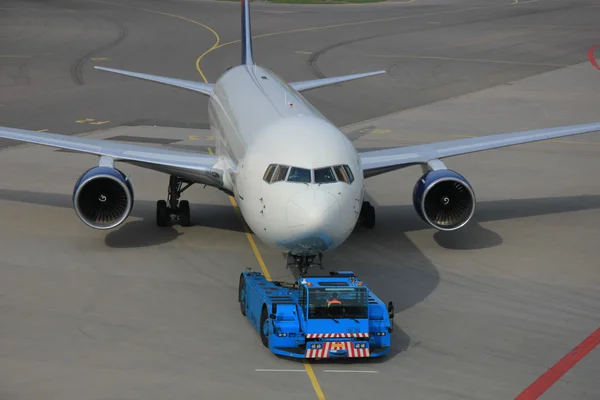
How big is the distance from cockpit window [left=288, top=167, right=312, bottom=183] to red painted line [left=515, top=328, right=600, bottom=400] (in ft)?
21.5

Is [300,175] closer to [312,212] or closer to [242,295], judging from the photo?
[312,212]

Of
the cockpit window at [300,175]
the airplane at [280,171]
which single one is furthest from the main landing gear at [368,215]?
the cockpit window at [300,175]

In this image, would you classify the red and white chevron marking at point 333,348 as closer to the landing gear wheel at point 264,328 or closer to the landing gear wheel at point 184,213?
the landing gear wheel at point 264,328

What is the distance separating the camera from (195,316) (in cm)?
2412

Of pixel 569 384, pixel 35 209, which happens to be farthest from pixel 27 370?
pixel 35 209

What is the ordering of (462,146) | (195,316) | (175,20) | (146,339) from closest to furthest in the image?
(146,339), (195,316), (462,146), (175,20)

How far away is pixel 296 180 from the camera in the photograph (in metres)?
23.8

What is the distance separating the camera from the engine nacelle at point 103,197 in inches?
1121

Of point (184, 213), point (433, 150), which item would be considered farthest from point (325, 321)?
point (433, 150)

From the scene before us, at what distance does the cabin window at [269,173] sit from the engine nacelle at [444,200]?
571cm

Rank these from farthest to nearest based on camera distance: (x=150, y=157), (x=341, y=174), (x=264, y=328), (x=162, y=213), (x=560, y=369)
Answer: (x=162, y=213) < (x=150, y=157) < (x=341, y=174) < (x=264, y=328) < (x=560, y=369)

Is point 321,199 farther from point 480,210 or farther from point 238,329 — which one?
point 480,210

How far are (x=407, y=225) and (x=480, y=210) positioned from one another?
3226mm

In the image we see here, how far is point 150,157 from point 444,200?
8221 mm
